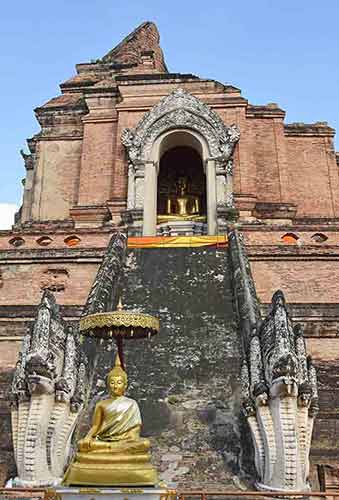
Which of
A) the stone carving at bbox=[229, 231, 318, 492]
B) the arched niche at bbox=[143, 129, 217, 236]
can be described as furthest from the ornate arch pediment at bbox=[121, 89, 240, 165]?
the stone carving at bbox=[229, 231, 318, 492]

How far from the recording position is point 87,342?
1016 cm

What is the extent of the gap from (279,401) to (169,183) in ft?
57.3

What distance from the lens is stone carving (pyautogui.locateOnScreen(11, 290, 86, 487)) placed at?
761 cm

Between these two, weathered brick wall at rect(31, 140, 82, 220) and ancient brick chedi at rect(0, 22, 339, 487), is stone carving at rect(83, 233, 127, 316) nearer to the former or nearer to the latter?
ancient brick chedi at rect(0, 22, 339, 487)

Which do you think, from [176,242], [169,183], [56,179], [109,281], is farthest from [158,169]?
[109,281]

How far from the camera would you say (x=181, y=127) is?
807 inches

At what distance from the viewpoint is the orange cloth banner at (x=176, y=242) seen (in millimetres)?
15945

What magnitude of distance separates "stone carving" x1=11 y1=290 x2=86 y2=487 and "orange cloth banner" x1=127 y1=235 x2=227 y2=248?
736 cm

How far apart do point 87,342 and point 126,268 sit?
3.91 meters

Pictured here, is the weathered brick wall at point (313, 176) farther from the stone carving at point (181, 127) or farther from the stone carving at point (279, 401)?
the stone carving at point (279, 401)

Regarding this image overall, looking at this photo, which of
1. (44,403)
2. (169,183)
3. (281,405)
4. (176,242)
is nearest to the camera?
(281,405)

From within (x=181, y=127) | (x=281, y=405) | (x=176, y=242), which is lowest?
(x=281, y=405)

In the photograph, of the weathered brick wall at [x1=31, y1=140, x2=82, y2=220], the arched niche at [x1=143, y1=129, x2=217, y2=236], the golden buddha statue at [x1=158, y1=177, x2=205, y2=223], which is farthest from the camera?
the golden buddha statue at [x1=158, y1=177, x2=205, y2=223]

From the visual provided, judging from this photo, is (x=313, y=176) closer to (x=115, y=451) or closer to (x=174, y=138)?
(x=174, y=138)
